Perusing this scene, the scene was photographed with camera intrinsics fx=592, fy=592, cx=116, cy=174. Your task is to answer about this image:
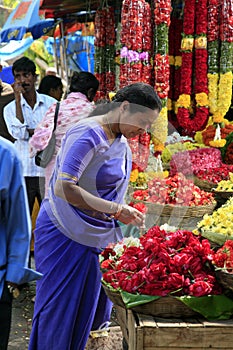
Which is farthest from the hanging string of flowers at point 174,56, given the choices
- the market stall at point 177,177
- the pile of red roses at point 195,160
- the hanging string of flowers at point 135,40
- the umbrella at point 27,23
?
the umbrella at point 27,23

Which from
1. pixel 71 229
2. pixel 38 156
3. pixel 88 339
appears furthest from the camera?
pixel 38 156

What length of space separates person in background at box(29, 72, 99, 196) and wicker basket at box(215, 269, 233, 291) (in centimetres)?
215

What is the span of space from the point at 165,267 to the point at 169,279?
0.08 m

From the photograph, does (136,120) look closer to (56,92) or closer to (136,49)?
(136,49)

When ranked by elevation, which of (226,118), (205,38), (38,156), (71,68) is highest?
(71,68)

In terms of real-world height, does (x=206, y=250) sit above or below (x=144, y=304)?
above

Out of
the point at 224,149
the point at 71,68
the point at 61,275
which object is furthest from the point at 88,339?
the point at 71,68

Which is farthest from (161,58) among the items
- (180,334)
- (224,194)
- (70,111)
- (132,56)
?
(180,334)

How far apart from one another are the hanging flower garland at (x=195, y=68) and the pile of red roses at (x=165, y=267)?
3209mm

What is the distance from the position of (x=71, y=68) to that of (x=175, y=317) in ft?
35.2

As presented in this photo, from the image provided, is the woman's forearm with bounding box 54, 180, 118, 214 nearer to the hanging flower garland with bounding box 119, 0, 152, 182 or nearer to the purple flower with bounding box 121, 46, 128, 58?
the hanging flower garland with bounding box 119, 0, 152, 182

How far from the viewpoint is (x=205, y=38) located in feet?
19.2

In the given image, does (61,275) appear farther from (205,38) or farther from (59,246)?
(205,38)

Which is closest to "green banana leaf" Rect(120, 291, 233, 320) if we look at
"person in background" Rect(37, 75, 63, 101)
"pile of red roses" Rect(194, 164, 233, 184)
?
"pile of red roses" Rect(194, 164, 233, 184)
